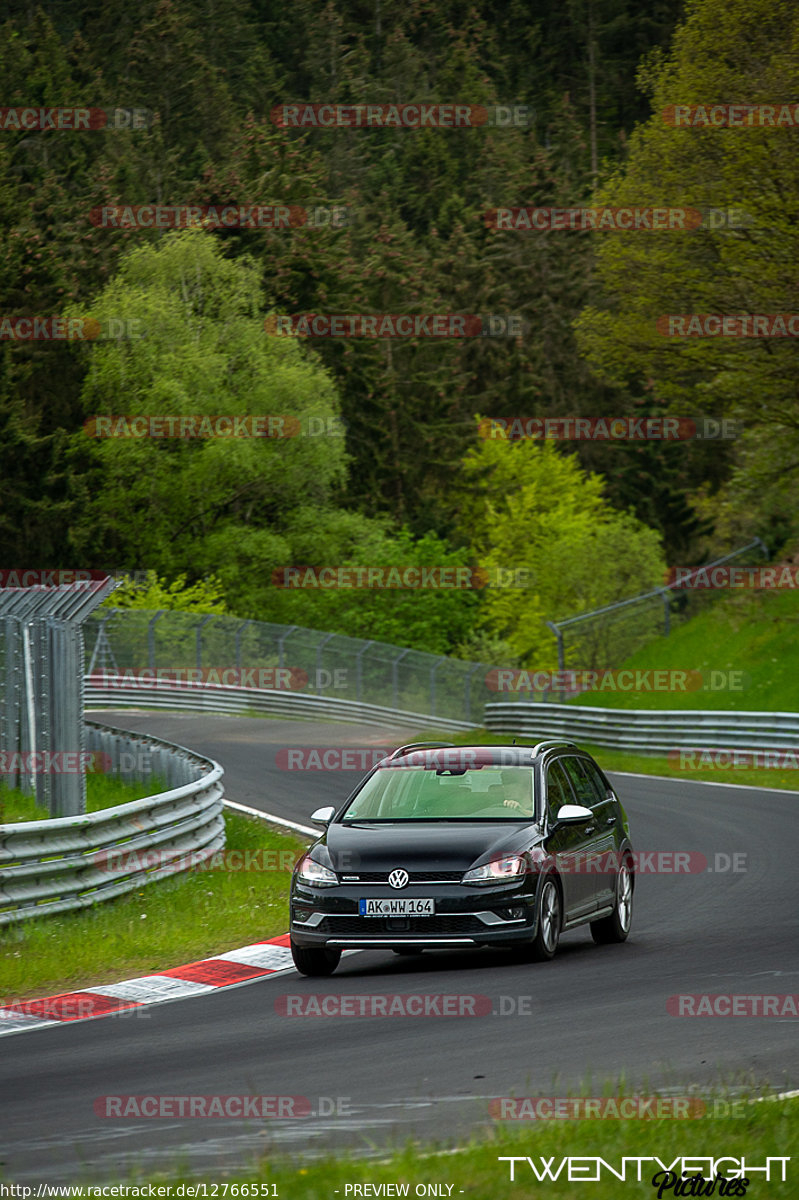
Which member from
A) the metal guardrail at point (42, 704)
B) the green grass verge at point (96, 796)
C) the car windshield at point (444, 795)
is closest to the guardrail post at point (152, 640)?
the green grass verge at point (96, 796)

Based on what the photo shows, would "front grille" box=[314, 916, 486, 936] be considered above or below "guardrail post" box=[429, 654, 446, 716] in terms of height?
above

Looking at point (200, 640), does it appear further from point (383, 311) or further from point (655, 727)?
point (383, 311)

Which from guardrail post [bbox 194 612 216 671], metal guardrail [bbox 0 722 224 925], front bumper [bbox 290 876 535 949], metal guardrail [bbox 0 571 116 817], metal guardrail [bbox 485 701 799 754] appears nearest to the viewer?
front bumper [bbox 290 876 535 949]

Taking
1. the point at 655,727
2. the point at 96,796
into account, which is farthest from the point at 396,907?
the point at 655,727

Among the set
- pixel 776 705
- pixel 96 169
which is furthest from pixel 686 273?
pixel 96 169

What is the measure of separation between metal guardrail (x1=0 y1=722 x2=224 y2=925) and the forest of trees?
20.8m

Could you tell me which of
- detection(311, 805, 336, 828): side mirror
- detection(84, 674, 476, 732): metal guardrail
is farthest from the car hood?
detection(84, 674, 476, 732): metal guardrail

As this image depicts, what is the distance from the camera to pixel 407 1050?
8.47 meters

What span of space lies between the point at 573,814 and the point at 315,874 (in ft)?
6.11

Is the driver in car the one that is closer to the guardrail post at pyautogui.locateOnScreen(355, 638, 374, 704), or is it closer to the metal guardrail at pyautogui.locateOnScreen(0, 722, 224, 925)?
the metal guardrail at pyautogui.locateOnScreen(0, 722, 224, 925)

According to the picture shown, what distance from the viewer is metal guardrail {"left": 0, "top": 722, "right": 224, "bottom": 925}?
1266 centimetres

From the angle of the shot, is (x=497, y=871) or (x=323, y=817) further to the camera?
(x=323, y=817)

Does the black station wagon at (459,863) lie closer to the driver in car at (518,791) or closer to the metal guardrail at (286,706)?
the driver in car at (518,791)

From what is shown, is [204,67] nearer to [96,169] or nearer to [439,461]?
[96,169]
